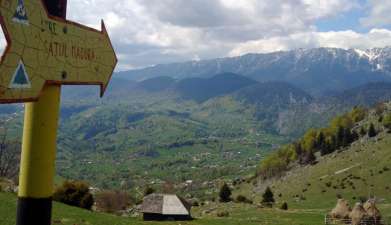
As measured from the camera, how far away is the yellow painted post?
25.3 feet

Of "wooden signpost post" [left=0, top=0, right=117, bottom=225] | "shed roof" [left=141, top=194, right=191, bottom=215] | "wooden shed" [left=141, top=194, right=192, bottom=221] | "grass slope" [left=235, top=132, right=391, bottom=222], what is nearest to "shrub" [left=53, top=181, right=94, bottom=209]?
"wooden shed" [left=141, top=194, right=192, bottom=221]

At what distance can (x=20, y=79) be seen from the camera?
6.75 metres

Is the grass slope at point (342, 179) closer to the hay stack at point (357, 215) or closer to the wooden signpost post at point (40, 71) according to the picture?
the hay stack at point (357, 215)

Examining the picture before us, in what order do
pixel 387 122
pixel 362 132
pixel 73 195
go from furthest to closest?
pixel 362 132
pixel 387 122
pixel 73 195

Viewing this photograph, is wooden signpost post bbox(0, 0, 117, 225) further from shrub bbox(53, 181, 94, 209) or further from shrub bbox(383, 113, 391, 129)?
shrub bbox(383, 113, 391, 129)

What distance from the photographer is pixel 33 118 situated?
303 inches

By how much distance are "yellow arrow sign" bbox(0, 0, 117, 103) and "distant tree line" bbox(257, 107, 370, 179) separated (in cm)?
13438

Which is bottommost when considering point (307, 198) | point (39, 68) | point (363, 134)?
point (307, 198)

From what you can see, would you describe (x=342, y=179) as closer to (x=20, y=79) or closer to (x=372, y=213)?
(x=372, y=213)

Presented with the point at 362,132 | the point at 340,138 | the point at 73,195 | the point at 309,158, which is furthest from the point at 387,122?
the point at 73,195

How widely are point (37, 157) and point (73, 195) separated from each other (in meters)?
42.6

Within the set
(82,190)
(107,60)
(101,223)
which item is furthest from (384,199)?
(107,60)

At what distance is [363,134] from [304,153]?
20931 mm

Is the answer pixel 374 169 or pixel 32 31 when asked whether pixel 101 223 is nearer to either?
pixel 32 31
